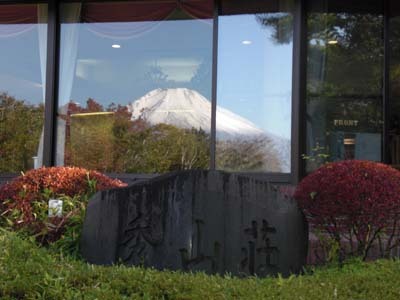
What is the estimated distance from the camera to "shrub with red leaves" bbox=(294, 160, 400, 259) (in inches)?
175

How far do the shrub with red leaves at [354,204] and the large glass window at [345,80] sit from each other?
3.86 m

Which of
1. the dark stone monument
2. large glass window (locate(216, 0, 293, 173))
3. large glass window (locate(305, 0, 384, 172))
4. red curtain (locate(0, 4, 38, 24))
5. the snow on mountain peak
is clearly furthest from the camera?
the snow on mountain peak

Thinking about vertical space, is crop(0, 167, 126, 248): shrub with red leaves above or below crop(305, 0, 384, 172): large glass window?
Result: below

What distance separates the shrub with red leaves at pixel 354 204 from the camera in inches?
175

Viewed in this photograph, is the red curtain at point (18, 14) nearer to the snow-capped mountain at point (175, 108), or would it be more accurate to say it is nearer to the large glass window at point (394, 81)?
the snow-capped mountain at point (175, 108)

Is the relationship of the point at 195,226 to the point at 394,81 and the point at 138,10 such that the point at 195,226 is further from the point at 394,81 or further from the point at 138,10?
the point at 394,81

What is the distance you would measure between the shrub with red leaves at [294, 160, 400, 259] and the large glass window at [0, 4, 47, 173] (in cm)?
552

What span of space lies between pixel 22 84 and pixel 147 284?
7855 mm

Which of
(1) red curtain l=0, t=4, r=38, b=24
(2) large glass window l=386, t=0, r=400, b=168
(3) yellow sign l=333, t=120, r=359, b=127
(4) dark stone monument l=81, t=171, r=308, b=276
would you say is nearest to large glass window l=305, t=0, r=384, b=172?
(3) yellow sign l=333, t=120, r=359, b=127

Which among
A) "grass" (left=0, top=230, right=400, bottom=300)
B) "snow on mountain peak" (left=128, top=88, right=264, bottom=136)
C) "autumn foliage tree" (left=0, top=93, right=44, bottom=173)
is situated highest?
"snow on mountain peak" (left=128, top=88, right=264, bottom=136)

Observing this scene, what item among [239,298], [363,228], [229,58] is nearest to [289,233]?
[363,228]

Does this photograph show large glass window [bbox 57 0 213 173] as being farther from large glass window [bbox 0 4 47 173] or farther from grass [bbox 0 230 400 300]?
grass [bbox 0 230 400 300]

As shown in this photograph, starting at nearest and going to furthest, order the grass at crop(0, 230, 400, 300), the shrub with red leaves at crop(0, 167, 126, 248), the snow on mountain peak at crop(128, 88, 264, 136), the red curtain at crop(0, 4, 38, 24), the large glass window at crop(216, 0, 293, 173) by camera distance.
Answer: the grass at crop(0, 230, 400, 300)
the shrub with red leaves at crop(0, 167, 126, 248)
the large glass window at crop(216, 0, 293, 173)
the red curtain at crop(0, 4, 38, 24)
the snow on mountain peak at crop(128, 88, 264, 136)

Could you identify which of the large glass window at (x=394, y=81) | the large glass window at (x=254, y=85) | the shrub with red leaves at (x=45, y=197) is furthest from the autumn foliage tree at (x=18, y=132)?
the large glass window at (x=394, y=81)
